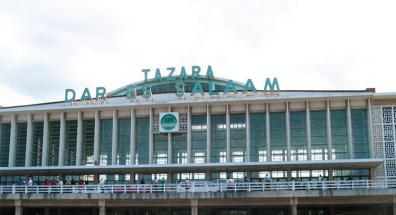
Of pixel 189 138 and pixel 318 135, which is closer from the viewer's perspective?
pixel 318 135

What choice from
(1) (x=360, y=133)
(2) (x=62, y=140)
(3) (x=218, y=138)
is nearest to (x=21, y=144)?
(2) (x=62, y=140)

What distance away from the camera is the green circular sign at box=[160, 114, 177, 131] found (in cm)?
5856

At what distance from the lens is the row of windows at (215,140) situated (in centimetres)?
5603

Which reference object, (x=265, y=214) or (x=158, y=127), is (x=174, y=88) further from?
(x=265, y=214)

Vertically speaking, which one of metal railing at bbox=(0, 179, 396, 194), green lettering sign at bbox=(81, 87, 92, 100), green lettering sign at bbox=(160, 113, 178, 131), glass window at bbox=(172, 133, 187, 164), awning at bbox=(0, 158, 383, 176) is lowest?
metal railing at bbox=(0, 179, 396, 194)

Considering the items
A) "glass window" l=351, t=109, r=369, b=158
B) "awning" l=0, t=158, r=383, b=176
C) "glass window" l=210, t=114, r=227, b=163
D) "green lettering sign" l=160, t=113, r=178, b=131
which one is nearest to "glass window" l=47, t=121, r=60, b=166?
"awning" l=0, t=158, r=383, b=176

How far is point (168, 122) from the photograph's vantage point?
58719mm

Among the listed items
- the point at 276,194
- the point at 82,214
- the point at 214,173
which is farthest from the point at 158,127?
the point at 276,194

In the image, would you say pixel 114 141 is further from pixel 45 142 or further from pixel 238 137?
pixel 238 137

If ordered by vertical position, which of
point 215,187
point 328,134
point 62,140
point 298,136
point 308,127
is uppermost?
point 308,127

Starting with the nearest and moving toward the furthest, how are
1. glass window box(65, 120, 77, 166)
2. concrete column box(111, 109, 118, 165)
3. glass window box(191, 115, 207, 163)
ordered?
glass window box(191, 115, 207, 163) < concrete column box(111, 109, 118, 165) < glass window box(65, 120, 77, 166)

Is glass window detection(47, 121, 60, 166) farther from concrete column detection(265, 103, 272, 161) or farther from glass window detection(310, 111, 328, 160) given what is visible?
glass window detection(310, 111, 328, 160)

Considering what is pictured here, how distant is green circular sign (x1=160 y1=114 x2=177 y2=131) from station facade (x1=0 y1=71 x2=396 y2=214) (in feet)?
0.34

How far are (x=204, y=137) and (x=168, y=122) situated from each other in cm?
407
